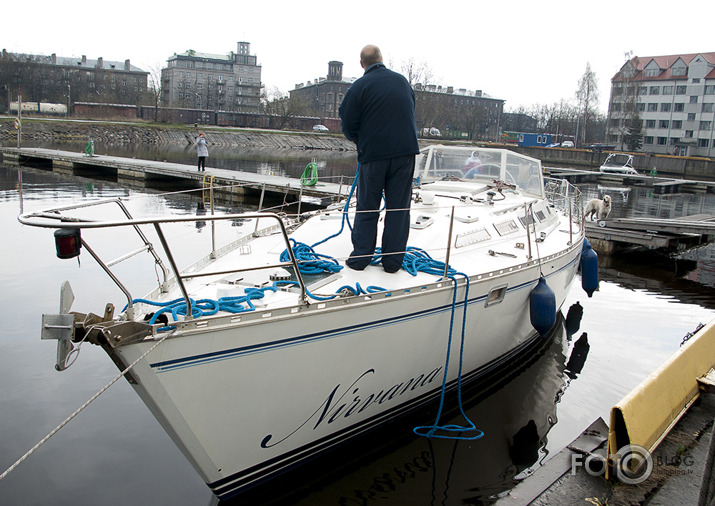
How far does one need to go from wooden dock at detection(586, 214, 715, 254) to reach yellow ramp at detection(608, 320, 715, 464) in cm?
843

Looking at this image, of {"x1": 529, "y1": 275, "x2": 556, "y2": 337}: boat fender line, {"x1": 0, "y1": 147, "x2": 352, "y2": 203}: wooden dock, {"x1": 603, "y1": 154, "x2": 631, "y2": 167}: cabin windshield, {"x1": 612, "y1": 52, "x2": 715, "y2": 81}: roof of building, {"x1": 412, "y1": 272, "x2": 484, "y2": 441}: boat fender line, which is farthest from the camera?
{"x1": 612, "y1": 52, "x2": 715, "y2": 81}: roof of building

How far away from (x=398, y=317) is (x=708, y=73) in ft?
254

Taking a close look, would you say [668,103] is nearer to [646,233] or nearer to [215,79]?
[646,233]

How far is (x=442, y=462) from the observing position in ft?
15.3

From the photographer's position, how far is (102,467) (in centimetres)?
429

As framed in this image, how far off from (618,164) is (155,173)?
130 feet

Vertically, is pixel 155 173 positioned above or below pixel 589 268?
above

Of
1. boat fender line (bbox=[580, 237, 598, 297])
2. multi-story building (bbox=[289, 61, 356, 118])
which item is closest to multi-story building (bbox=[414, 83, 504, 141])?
multi-story building (bbox=[289, 61, 356, 118])

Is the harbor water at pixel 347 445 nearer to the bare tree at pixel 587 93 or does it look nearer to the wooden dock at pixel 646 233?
the wooden dock at pixel 646 233

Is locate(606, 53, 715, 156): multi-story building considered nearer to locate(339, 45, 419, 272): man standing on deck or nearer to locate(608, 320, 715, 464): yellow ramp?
locate(608, 320, 715, 464): yellow ramp

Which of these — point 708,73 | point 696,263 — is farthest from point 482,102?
point 696,263

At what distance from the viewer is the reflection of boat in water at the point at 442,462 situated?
4215mm

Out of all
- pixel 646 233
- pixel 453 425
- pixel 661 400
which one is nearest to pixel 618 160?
pixel 646 233

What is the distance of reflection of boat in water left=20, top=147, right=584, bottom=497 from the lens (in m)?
3.10
